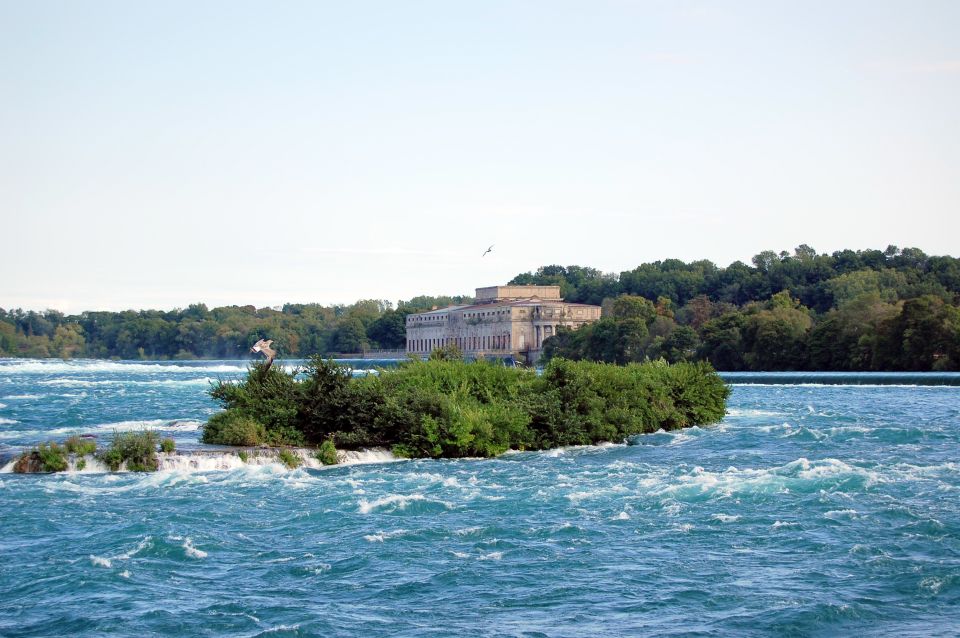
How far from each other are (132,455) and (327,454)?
14.5ft

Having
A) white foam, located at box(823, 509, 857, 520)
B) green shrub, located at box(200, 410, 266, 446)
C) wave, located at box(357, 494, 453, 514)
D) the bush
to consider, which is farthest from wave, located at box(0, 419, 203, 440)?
white foam, located at box(823, 509, 857, 520)

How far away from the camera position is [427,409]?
30250 millimetres

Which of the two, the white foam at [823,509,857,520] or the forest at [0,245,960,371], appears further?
the forest at [0,245,960,371]

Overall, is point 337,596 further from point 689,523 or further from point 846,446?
point 846,446

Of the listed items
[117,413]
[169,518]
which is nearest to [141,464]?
[169,518]

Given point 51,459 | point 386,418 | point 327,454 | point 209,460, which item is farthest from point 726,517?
point 51,459

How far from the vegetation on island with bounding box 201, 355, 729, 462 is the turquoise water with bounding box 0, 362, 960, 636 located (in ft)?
4.19

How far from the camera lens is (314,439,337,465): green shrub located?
92.7 feet

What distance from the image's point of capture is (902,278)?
13700 centimetres

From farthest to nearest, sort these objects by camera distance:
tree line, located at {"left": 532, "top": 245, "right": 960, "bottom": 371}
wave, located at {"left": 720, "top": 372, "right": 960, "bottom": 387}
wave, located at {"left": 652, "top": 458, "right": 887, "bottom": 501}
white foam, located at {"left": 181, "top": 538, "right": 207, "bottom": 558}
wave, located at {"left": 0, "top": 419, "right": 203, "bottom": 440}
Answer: tree line, located at {"left": 532, "top": 245, "right": 960, "bottom": 371}
wave, located at {"left": 720, "top": 372, "right": 960, "bottom": 387}
wave, located at {"left": 0, "top": 419, "right": 203, "bottom": 440}
wave, located at {"left": 652, "top": 458, "right": 887, "bottom": 501}
white foam, located at {"left": 181, "top": 538, "right": 207, "bottom": 558}

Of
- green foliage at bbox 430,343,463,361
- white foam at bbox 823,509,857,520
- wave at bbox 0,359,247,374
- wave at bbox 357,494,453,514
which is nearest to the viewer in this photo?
white foam at bbox 823,509,857,520

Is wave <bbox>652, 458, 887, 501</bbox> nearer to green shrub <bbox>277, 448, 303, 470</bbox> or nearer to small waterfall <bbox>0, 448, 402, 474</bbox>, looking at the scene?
small waterfall <bbox>0, 448, 402, 474</bbox>

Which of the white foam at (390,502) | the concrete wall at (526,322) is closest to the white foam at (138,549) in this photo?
the white foam at (390,502)

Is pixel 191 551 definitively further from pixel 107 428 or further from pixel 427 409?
pixel 107 428
